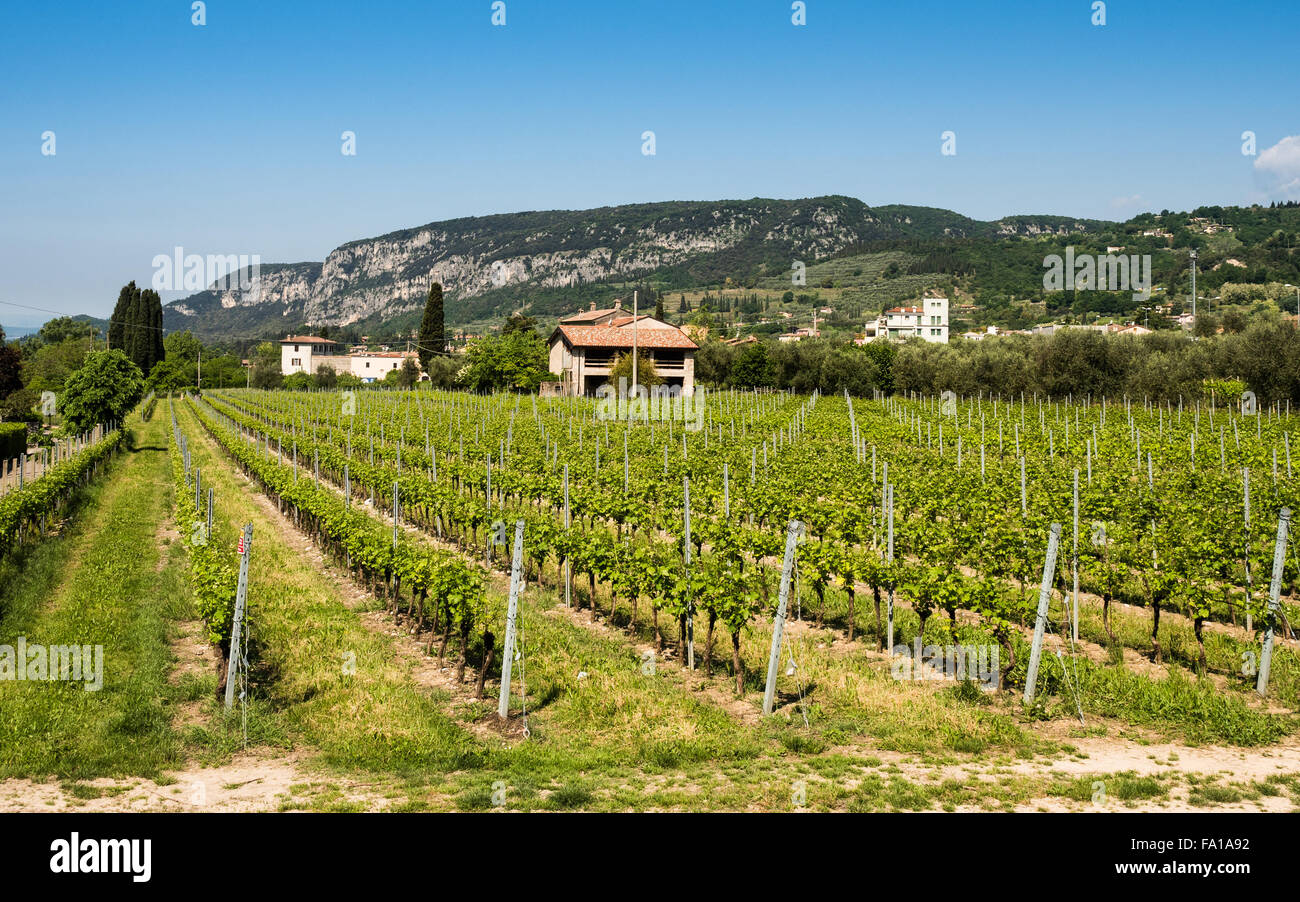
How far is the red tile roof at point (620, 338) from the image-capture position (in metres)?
67.9

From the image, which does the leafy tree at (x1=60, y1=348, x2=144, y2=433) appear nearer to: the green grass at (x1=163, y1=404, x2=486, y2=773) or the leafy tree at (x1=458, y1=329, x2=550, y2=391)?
the green grass at (x1=163, y1=404, x2=486, y2=773)

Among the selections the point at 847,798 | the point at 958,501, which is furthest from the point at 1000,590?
the point at 958,501

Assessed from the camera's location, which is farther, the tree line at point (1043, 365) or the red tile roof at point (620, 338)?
the red tile roof at point (620, 338)

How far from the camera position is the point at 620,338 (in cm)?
6888

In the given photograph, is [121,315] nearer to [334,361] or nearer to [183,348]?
[183,348]

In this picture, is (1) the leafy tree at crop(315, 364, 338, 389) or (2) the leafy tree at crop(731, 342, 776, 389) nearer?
(2) the leafy tree at crop(731, 342, 776, 389)

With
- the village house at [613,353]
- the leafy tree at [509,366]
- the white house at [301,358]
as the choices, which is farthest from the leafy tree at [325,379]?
the village house at [613,353]

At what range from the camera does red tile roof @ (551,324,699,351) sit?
67875 millimetres

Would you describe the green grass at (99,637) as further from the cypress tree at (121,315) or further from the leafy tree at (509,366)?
the cypress tree at (121,315)

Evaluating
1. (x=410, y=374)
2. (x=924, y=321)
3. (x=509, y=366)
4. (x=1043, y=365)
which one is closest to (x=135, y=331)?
(x=410, y=374)

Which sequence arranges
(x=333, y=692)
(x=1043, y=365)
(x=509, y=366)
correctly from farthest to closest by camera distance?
(x=509, y=366), (x=1043, y=365), (x=333, y=692)

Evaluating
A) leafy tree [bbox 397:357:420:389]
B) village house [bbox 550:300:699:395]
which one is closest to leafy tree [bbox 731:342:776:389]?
village house [bbox 550:300:699:395]

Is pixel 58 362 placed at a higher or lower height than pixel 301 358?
lower

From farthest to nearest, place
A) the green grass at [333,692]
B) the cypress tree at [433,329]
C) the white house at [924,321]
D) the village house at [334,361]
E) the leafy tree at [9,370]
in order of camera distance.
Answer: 1. the village house at [334,361]
2. the white house at [924,321]
3. the cypress tree at [433,329]
4. the leafy tree at [9,370]
5. the green grass at [333,692]
